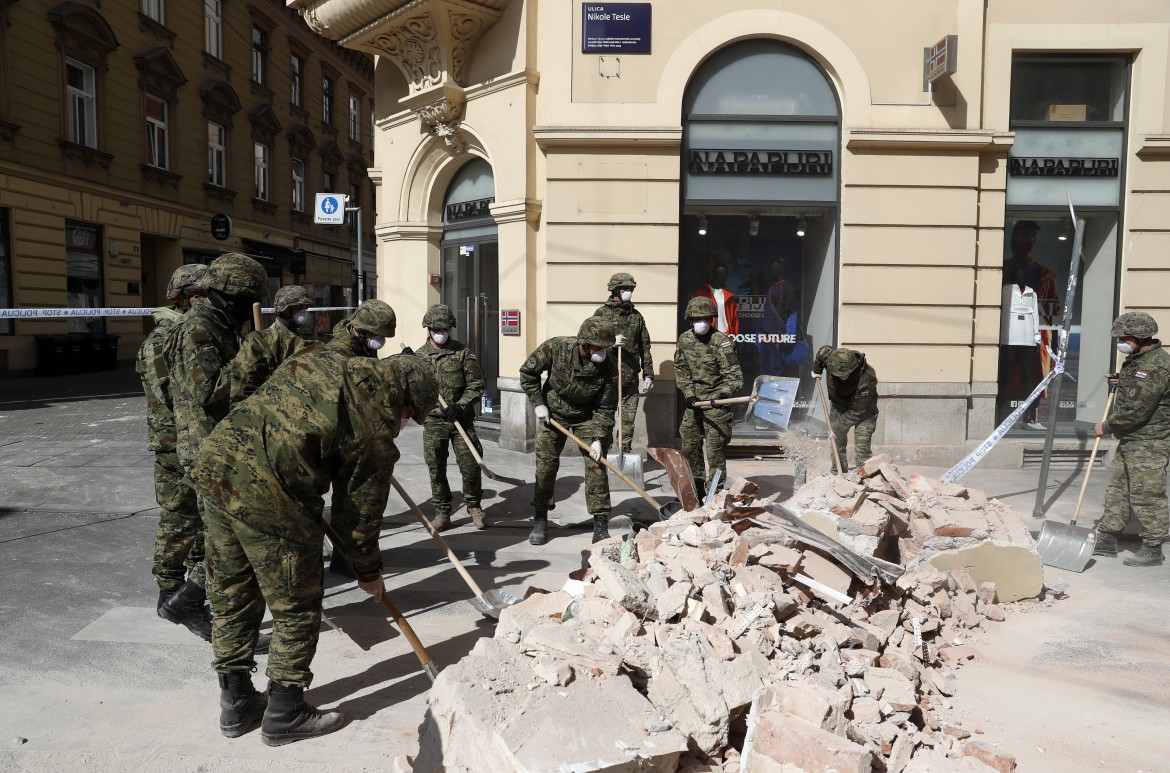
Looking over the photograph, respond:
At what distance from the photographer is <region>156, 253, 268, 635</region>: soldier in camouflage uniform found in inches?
154

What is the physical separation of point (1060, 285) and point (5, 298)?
19.0 meters

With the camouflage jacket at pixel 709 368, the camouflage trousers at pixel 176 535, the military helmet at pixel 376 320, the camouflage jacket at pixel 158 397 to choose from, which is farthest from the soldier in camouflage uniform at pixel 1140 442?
the camouflage jacket at pixel 158 397

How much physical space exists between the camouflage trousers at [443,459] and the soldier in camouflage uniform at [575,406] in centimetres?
63

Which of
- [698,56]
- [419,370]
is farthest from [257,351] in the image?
[698,56]

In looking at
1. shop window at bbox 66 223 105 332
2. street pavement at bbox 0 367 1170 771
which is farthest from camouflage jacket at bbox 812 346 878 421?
shop window at bbox 66 223 105 332

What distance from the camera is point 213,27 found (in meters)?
23.2

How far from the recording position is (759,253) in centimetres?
990

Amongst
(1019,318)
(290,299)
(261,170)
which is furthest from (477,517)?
(261,170)

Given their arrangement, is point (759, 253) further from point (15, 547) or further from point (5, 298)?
point (5, 298)

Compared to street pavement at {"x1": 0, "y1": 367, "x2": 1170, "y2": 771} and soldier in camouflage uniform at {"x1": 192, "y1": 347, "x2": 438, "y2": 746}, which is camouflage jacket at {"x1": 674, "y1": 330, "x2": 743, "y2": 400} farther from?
soldier in camouflage uniform at {"x1": 192, "y1": 347, "x2": 438, "y2": 746}

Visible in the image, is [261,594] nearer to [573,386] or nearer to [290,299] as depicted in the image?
[290,299]

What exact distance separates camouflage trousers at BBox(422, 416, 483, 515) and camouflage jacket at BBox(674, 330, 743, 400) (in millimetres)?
2101

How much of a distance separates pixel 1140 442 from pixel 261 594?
6.35m

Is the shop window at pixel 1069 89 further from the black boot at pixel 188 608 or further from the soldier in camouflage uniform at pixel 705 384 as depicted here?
the black boot at pixel 188 608
